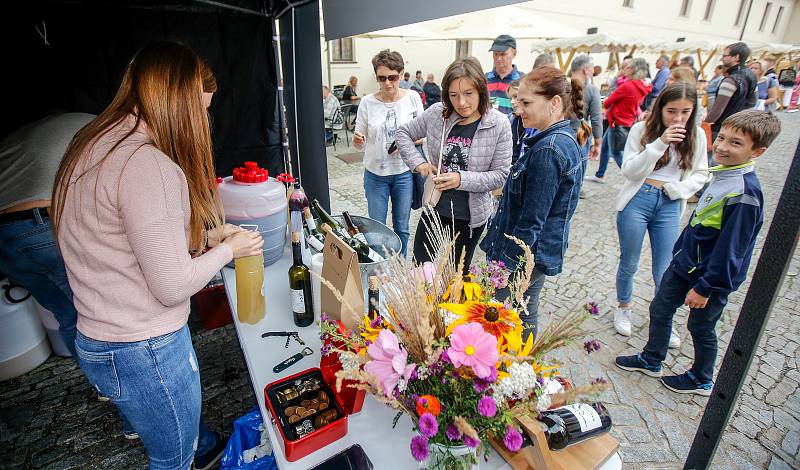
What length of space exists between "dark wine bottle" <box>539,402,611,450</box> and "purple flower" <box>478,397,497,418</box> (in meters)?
0.34

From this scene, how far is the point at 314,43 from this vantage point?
2.87 metres

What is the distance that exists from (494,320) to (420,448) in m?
0.30

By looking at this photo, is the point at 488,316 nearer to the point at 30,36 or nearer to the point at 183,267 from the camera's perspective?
the point at 183,267

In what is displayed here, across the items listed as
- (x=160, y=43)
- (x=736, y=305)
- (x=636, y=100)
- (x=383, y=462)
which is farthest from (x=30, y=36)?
(x=636, y=100)

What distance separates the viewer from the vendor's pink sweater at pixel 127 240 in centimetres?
100

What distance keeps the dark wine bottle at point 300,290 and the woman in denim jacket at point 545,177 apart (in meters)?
0.86

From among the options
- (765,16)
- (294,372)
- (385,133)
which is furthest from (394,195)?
(765,16)

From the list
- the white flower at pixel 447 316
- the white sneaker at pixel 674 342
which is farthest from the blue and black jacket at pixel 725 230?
the white flower at pixel 447 316

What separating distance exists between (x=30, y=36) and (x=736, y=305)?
5.32 m

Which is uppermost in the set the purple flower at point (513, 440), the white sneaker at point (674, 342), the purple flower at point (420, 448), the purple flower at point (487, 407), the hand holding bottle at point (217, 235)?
the hand holding bottle at point (217, 235)

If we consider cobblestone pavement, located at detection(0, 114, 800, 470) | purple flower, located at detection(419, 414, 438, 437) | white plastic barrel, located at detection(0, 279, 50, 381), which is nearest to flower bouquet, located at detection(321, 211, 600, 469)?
purple flower, located at detection(419, 414, 438, 437)

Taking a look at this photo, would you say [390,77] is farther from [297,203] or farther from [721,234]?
[721,234]

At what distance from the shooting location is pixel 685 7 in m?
21.2

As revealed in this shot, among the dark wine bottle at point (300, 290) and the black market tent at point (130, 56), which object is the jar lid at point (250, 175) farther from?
the black market tent at point (130, 56)
